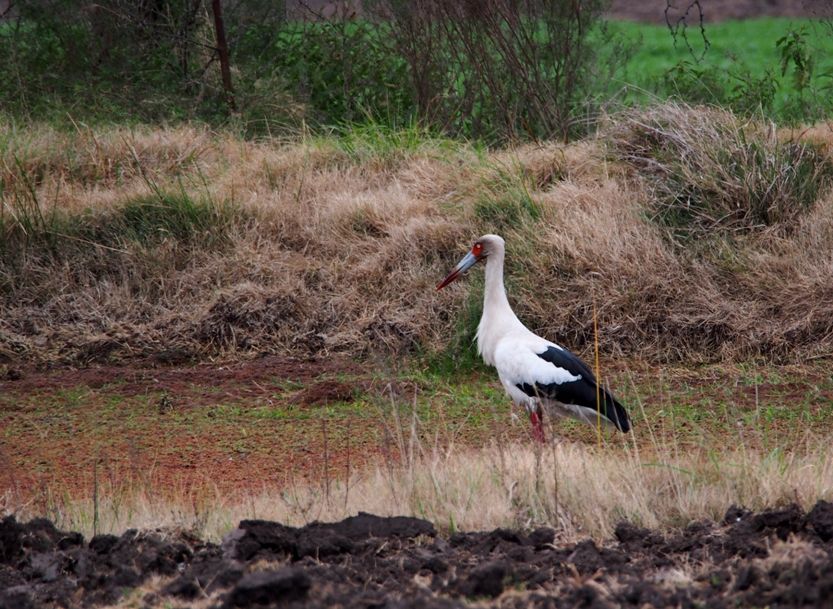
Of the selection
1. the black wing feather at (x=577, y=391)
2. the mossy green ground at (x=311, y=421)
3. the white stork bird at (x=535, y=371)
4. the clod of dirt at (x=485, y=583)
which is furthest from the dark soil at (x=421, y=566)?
the white stork bird at (x=535, y=371)

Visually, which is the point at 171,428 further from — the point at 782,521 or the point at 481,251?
the point at 782,521

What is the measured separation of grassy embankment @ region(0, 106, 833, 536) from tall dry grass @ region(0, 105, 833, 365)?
0.06 ft

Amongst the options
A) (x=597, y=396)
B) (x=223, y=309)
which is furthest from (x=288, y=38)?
(x=597, y=396)

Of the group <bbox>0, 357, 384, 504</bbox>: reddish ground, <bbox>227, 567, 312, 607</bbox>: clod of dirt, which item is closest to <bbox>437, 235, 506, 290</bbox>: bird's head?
<bbox>0, 357, 384, 504</bbox>: reddish ground

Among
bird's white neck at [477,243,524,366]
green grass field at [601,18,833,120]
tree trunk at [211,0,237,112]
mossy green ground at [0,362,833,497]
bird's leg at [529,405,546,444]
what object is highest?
tree trunk at [211,0,237,112]

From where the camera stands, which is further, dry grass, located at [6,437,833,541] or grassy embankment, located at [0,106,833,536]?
grassy embankment, located at [0,106,833,536]

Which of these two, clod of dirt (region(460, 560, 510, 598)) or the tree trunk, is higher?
the tree trunk

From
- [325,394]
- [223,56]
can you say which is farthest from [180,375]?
[223,56]

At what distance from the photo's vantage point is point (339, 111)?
13.5 m

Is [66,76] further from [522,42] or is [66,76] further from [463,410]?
[463,410]

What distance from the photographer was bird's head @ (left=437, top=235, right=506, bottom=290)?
26.7 ft

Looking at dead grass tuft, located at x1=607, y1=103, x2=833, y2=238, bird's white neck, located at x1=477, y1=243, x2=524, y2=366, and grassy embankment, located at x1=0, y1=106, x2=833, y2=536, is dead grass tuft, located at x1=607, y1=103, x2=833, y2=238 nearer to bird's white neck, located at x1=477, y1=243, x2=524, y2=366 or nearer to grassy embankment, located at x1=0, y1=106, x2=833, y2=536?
grassy embankment, located at x1=0, y1=106, x2=833, y2=536

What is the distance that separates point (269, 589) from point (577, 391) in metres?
3.23

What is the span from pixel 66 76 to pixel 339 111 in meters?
3.00
